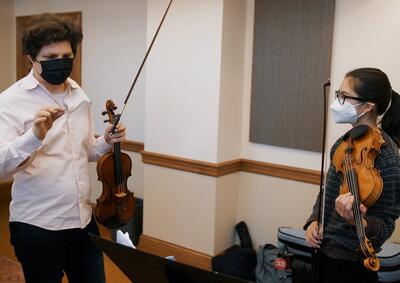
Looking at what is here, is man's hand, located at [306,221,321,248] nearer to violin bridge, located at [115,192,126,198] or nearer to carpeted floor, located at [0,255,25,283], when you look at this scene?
violin bridge, located at [115,192,126,198]

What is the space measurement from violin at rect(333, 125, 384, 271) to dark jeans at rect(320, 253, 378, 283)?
157mm

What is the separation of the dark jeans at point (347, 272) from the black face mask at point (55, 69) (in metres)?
1.11

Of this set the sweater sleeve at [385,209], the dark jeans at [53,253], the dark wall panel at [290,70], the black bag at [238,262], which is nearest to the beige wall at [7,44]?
the dark wall panel at [290,70]

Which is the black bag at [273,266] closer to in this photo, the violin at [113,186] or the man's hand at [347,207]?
the violin at [113,186]

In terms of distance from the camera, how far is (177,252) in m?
3.20

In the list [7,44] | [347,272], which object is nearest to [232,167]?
[347,272]

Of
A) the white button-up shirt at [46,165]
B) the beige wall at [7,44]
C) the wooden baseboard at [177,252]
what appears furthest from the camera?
the beige wall at [7,44]

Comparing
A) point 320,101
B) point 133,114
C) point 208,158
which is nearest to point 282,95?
point 320,101

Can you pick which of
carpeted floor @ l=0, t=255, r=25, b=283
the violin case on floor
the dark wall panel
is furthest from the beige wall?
the violin case on floor

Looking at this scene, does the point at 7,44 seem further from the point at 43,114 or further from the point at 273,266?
the point at 43,114

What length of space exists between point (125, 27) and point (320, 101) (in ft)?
6.10

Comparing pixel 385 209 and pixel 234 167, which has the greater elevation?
pixel 385 209

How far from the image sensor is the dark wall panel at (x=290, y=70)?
8.91 ft

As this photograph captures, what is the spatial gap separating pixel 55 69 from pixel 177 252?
6.58ft
